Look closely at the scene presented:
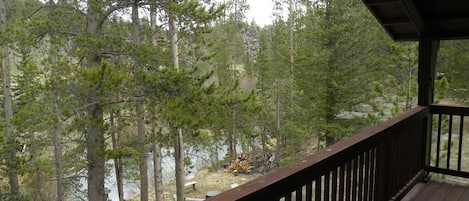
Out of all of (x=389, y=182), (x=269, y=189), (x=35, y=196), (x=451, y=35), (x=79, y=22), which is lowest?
(x=35, y=196)

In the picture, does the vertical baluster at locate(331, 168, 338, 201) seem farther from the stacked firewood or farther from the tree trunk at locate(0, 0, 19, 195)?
the stacked firewood

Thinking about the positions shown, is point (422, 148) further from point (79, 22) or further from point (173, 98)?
point (79, 22)

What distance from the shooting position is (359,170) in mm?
2172

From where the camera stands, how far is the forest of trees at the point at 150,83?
6.44 m

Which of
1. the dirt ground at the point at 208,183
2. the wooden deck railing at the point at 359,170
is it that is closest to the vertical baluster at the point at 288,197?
the wooden deck railing at the point at 359,170

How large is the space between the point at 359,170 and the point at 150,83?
16.0 ft

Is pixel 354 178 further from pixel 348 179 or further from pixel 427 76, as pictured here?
pixel 427 76

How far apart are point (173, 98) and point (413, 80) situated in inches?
287

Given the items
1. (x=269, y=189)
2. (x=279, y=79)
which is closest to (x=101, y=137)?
(x=269, y=189)

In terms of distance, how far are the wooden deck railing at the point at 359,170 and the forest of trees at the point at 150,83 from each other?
3.92 meters

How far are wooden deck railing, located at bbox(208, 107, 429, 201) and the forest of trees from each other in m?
3.92

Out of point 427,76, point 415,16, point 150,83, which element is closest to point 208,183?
point 150,83

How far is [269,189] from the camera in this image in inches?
50.1

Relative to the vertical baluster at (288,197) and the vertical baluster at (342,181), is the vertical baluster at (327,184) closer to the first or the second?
the vertical baluster at (342,181)
